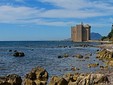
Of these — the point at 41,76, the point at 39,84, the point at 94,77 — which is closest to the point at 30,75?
the point at 41,76

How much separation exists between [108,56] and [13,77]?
44714 millimetres

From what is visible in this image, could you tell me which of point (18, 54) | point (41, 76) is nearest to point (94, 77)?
point (41, 76)

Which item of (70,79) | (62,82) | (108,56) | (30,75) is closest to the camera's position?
(62,82)

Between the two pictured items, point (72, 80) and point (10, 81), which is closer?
point (10, 81)

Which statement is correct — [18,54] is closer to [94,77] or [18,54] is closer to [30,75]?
[30,75]

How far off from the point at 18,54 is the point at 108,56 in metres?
34.0

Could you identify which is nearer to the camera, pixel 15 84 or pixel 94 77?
pixel 94 77

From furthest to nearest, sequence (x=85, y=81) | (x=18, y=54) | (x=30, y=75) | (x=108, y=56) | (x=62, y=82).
Answer: (x=18, y=54)
(x=108, y=56)
(x=30, y=75)
(x=62, y=82)
(x=85, y=81)

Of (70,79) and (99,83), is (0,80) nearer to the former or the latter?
(70,79)

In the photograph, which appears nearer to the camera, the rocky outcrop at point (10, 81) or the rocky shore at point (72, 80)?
the rocky shore at point (72, 80)

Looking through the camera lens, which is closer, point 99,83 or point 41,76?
point 99,83

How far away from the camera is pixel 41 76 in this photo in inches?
1529

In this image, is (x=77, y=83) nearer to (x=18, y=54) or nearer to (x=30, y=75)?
(x=30, y=75)

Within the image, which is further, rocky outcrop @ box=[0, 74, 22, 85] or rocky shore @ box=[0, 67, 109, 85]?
rocky outcrop @ box=[0, 74, 22, 85]
